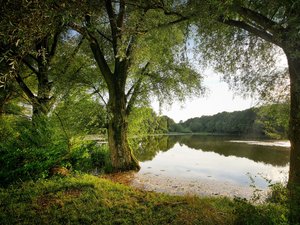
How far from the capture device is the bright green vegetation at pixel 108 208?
5105mm

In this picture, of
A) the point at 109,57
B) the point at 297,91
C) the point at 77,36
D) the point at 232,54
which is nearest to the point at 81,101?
the point at 109,57

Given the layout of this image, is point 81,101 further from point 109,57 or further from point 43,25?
point 43,25

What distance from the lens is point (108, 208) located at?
602cm

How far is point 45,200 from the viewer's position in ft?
20.5

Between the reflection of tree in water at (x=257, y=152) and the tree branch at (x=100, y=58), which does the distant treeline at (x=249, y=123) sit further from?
the tree branch at (x=100, y=58)

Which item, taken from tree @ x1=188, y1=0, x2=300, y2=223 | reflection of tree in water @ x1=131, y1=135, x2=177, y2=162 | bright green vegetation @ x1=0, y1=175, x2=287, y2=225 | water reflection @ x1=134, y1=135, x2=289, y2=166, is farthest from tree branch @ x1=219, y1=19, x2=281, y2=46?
water reflection @ x1=134, y1=135, x2=289, y2=166

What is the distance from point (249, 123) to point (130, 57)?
6588 cm

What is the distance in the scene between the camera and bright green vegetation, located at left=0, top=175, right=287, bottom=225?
5.11m

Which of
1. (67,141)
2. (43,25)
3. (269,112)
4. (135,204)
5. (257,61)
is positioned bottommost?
(135,204)

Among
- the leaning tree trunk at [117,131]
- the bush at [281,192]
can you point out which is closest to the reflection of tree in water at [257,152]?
the leaning tree trunk at [117,131]

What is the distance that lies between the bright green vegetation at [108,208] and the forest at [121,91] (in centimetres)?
3

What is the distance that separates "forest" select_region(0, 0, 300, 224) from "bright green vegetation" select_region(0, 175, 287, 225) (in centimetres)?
3

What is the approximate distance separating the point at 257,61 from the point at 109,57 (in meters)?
10.0

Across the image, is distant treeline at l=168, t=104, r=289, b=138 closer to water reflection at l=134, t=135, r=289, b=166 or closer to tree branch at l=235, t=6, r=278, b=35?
water reflection at l=134, t=135, r=289, b=166
